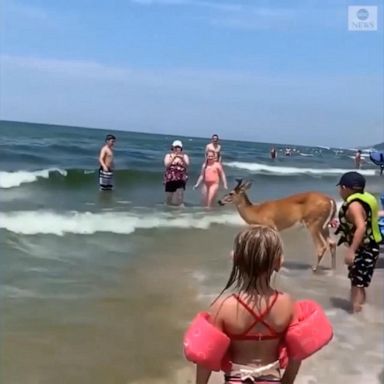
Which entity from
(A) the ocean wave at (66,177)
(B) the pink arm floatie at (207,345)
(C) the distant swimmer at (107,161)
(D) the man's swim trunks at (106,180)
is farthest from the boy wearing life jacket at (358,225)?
(A) the ocean wave at (66,177)

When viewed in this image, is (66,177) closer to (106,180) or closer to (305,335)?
(106,180)

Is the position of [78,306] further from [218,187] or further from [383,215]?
[218,187]

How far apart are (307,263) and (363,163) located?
2248 cm

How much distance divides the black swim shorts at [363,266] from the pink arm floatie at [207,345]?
2.78 meters

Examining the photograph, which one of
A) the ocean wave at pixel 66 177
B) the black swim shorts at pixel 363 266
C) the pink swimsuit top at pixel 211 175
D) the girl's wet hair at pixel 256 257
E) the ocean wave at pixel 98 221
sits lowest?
the ocean wave at pixel 98 221

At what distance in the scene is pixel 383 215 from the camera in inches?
260

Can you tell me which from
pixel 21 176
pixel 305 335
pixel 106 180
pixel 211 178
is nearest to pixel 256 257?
pixel 305 335

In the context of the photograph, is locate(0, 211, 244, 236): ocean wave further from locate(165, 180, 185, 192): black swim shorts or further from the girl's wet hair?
the girl's wet hair

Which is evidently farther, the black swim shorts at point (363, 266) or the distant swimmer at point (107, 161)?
the distant swimmer at point (107, 161)

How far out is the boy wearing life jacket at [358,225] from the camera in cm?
465

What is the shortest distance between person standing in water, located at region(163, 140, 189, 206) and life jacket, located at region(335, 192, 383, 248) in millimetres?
6773

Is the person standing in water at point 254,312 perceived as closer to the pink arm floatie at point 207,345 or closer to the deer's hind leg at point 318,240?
the pink arm floatie at point 207,345

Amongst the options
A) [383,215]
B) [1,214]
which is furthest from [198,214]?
[383,215]

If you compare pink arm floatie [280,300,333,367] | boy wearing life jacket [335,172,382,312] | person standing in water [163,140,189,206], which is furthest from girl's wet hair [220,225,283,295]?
person standing in water [163,140,189,206]
